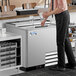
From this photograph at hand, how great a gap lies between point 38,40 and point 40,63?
44cm

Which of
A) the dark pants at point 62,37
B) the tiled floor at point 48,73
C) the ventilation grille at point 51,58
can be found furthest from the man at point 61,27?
the ventilation grille at point 51,58

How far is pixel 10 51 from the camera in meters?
4.32

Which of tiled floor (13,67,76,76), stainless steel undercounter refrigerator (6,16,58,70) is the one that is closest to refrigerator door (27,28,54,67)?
stainless steel undercounter refrigerator (6,16,58,70)

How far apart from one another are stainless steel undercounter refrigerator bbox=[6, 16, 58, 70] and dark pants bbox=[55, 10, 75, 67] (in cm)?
24

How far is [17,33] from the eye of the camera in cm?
465

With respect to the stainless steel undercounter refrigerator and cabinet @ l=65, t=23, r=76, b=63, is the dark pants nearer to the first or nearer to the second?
the stainless steel undercounter refrigerator

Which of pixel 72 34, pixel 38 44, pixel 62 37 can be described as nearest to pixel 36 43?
pixel 38 44

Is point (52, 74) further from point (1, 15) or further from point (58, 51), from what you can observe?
point (1, 15)

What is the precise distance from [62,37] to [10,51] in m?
0.92

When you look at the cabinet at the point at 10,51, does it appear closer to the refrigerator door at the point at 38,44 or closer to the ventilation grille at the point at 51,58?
the refrigerator door at the point at 38,44

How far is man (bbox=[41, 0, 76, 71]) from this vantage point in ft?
14.3

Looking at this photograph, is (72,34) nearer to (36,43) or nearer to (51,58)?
(51,58)

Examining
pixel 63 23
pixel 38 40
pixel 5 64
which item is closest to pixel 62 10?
pixel 63 23

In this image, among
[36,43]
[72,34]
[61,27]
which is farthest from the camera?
[72,34]
